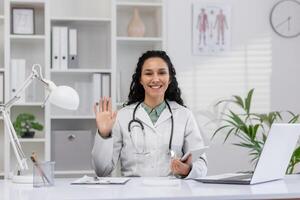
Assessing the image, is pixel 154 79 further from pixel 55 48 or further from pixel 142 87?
pixel 55 48

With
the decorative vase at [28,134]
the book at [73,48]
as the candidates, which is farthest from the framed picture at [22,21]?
the decorative vase at [28,134]

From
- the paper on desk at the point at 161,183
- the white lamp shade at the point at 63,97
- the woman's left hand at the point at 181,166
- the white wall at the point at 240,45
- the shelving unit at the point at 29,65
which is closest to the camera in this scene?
the paper on desk at the point at 161,183

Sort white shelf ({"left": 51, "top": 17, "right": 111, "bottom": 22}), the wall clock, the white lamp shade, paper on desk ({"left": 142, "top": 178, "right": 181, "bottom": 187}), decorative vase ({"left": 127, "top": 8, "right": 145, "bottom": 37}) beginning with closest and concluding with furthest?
paper on desk ({"left": 142, "top": 178, "right": 181, "bottom": 187}) → the white lamp shade → white shelf ({"left": 51, "top": 17, "right": 111, "bottom": 22}) → decorative vase ({"left": 127, "top": 8, "right": 145, "bottom": 37}) → the wall clock

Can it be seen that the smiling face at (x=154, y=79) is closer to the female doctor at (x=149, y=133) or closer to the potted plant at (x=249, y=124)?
the female doctor at (x=149, y=133)

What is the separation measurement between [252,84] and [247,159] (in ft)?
1.95

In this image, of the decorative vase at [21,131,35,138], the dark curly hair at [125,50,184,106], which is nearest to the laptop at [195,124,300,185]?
the dark curly hair at [125,50,184,106]

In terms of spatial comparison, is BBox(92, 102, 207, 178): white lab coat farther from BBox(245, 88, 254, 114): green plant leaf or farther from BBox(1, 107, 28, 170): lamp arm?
BBox(245, 88, 254, 114): green plant leaf

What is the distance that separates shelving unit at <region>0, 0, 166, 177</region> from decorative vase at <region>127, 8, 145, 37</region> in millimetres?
57

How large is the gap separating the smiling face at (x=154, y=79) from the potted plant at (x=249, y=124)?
1188 millimetres

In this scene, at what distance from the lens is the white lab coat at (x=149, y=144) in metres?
2.92

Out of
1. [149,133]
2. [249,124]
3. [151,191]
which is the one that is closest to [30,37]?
[149,133]

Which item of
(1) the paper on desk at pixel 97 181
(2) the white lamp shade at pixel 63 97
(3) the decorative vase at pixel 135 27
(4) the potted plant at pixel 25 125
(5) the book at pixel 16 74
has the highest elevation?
(3) the decorative vase at pixel 135 27

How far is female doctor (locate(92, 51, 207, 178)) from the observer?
289cm

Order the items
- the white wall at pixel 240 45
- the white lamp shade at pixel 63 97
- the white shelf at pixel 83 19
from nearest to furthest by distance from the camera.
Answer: the white lamp shade at pixel 63 97, the white shelf at pixel 83 19, the white wall at pixel 240 45
